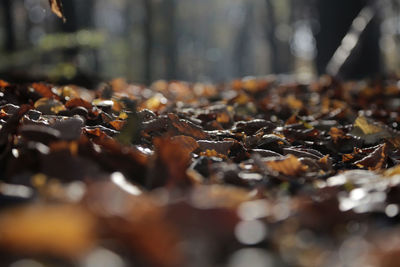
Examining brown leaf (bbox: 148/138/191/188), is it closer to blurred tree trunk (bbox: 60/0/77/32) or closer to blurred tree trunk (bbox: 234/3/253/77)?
blurred tree trunk (bbox: 60/0/77/32)

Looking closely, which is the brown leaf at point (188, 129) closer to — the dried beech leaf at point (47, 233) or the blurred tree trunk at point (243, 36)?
the dried beech leaf at point (47, 233)

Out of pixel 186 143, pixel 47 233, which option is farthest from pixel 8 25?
pixel 47 233

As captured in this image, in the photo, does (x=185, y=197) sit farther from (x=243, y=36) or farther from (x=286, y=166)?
(x=243, y=36)

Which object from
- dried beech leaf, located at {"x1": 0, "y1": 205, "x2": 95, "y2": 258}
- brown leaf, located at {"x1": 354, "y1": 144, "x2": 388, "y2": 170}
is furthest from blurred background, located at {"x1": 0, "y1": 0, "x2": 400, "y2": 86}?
dried beech leaf, located at {"x1": 0, "y1": 205, "x2": 95, "y2": 258}

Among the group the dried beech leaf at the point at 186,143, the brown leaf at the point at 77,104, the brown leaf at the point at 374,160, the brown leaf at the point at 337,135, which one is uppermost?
the brown leaf at the point at 77,104

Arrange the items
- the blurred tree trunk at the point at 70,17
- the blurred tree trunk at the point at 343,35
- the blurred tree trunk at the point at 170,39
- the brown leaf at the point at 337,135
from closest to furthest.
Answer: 1. the brown leaf at the point at 337,135
2. the blurred tree trunk at the point at 70,17
3. the blurred tree trunk at the point at 343,35
4. the blurred tree trunk at the point at 170,39

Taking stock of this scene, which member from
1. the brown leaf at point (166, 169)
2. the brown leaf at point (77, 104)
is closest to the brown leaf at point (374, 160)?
the brown leaf at point (166, 169)
